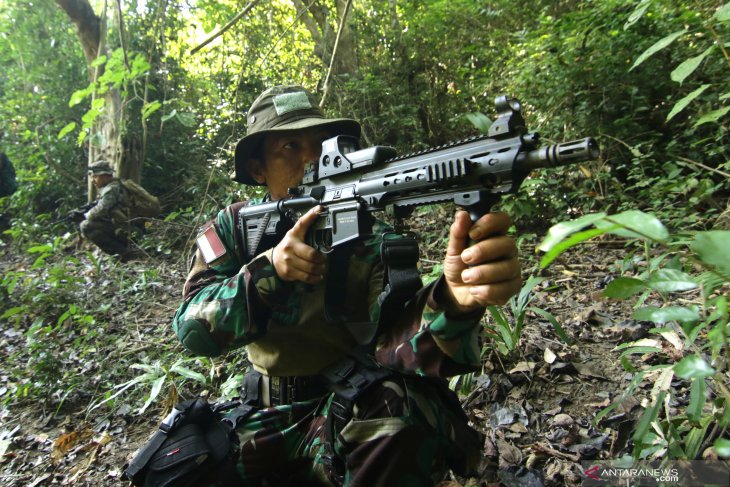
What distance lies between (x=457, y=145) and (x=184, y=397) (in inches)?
112

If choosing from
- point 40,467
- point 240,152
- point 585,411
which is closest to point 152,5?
point 240,152

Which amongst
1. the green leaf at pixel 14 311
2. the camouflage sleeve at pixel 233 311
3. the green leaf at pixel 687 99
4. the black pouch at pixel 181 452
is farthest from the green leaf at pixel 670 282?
the green leaf at pixel 14 311

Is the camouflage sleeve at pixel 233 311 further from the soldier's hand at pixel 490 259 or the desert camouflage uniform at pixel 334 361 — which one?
the soldier's hand at pixel 490 259

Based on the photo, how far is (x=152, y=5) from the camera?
7004mm

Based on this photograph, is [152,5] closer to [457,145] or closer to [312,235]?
[312,235]

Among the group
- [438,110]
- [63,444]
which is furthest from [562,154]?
Answer: [438,110]

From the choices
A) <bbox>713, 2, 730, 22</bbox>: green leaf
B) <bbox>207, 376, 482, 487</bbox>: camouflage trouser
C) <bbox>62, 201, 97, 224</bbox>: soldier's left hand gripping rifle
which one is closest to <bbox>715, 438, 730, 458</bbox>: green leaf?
<bbox>207, 376, 482, 487</bbox>: camouflage trouser

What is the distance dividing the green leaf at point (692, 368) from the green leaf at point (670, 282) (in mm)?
143

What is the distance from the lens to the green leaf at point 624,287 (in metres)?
0.96

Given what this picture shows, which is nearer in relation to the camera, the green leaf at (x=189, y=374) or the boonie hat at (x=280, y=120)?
the boonie hat at (x=280, y=120)

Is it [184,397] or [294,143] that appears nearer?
[294,143]

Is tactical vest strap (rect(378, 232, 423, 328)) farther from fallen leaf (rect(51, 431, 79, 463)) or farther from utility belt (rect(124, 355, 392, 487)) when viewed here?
fallen leaf (rect(51, 431, 79, 463))

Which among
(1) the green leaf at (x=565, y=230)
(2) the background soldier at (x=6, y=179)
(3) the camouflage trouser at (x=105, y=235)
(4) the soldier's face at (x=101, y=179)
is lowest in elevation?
(1) the green leaf at (x=565, y=230)

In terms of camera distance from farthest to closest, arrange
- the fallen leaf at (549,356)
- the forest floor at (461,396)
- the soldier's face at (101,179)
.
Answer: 1. the soldier's face at (101,179)
2. the fallen leaf at (549,356)
3. the forest floor at (461,396)
